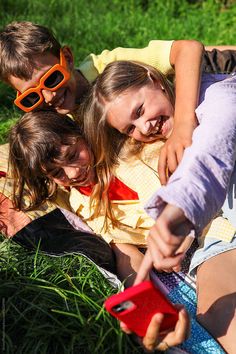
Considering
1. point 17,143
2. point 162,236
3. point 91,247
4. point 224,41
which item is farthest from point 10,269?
point 224,41

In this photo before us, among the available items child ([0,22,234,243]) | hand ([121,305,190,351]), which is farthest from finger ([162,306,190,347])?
child ([0,22,234,243])

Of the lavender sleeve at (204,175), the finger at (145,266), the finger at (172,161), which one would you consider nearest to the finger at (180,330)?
the finger at (145,266)

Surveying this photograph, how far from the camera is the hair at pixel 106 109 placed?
264cm

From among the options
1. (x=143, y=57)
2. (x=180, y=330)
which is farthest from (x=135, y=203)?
(x=180, y=330)

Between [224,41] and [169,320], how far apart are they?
3893mm

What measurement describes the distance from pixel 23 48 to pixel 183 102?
3.34 ft

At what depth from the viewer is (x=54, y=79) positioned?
293cm

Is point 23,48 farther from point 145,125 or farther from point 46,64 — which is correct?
point 145,125

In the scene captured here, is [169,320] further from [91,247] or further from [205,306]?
[91,247]

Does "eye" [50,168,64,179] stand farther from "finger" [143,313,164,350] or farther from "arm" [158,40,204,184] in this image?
"finger" [143,313,164,350]

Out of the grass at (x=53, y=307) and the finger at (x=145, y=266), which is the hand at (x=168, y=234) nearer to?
the finger at (x=145, y=266)

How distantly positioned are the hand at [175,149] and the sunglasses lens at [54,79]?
0.86 metres

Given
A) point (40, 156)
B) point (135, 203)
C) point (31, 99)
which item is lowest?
point (135, 203)

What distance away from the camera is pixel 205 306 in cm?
232
